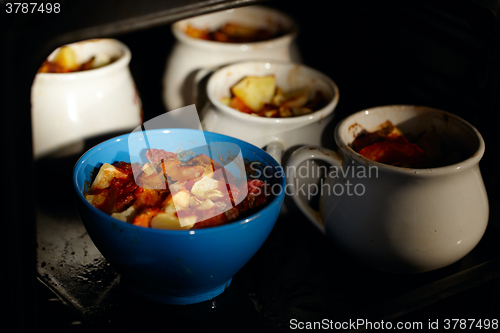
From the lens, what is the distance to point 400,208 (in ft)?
1.70

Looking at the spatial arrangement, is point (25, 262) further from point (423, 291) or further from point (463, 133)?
point (463, 133)

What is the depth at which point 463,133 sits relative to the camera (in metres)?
0.60

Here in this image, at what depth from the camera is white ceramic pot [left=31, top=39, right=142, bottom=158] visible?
0.64 metres

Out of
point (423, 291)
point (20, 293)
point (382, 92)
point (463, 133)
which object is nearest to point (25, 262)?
point (20, 293)

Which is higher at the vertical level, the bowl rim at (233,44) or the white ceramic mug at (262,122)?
the bowl rim at (233,44)

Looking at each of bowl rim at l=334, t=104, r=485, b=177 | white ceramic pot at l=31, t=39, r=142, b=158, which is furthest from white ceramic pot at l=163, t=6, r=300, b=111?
bowl rim at l=334, t=104, r=485, b=177

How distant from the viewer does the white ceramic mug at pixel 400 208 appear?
20.2 inches

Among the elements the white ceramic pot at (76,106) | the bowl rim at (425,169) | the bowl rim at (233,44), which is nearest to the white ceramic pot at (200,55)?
the bowl rim at (233,44)

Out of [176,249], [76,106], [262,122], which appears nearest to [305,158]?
[262,122]

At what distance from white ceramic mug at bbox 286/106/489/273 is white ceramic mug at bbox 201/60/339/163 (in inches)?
2.1

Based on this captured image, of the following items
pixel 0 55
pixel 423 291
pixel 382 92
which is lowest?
pixel 423 291

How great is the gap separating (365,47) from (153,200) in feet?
1.73

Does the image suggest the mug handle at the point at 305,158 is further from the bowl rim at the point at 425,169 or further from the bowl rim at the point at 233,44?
the bowl rim at the point at 233,44
